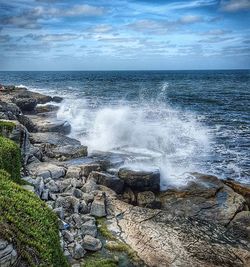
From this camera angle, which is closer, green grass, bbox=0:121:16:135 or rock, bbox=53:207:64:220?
rock, bbox=53:207:64:220

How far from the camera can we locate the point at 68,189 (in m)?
14.8

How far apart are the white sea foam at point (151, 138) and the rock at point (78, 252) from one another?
25.1 feet

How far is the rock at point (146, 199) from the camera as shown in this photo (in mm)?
15852

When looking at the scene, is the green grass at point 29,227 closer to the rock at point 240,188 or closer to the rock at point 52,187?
the rock at point 52,187

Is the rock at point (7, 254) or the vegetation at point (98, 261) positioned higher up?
the rock at point (7, 254)

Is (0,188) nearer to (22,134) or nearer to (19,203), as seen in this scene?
(19,203)

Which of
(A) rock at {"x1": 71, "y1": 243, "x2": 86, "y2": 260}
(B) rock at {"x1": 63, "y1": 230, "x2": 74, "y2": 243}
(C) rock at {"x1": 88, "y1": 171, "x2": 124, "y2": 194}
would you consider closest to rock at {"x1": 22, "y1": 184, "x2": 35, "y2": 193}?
(B) rock at {"x1": 63, "y1": 230, "x2": 74, "y2": 243}

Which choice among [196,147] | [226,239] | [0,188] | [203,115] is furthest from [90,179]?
[203,115]

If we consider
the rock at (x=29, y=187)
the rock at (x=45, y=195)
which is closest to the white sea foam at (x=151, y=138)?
the rock at (x=45, y=195)

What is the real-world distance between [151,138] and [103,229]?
16104mm

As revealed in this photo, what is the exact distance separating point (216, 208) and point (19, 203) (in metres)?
10.1

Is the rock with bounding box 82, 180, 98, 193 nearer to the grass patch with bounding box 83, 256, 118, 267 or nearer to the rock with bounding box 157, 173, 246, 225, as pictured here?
the rock with bounding box 157, 173, 246, 225

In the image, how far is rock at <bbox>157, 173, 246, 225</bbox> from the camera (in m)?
15.5

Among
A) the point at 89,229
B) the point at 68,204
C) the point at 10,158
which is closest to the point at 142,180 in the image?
the point at 68,204
